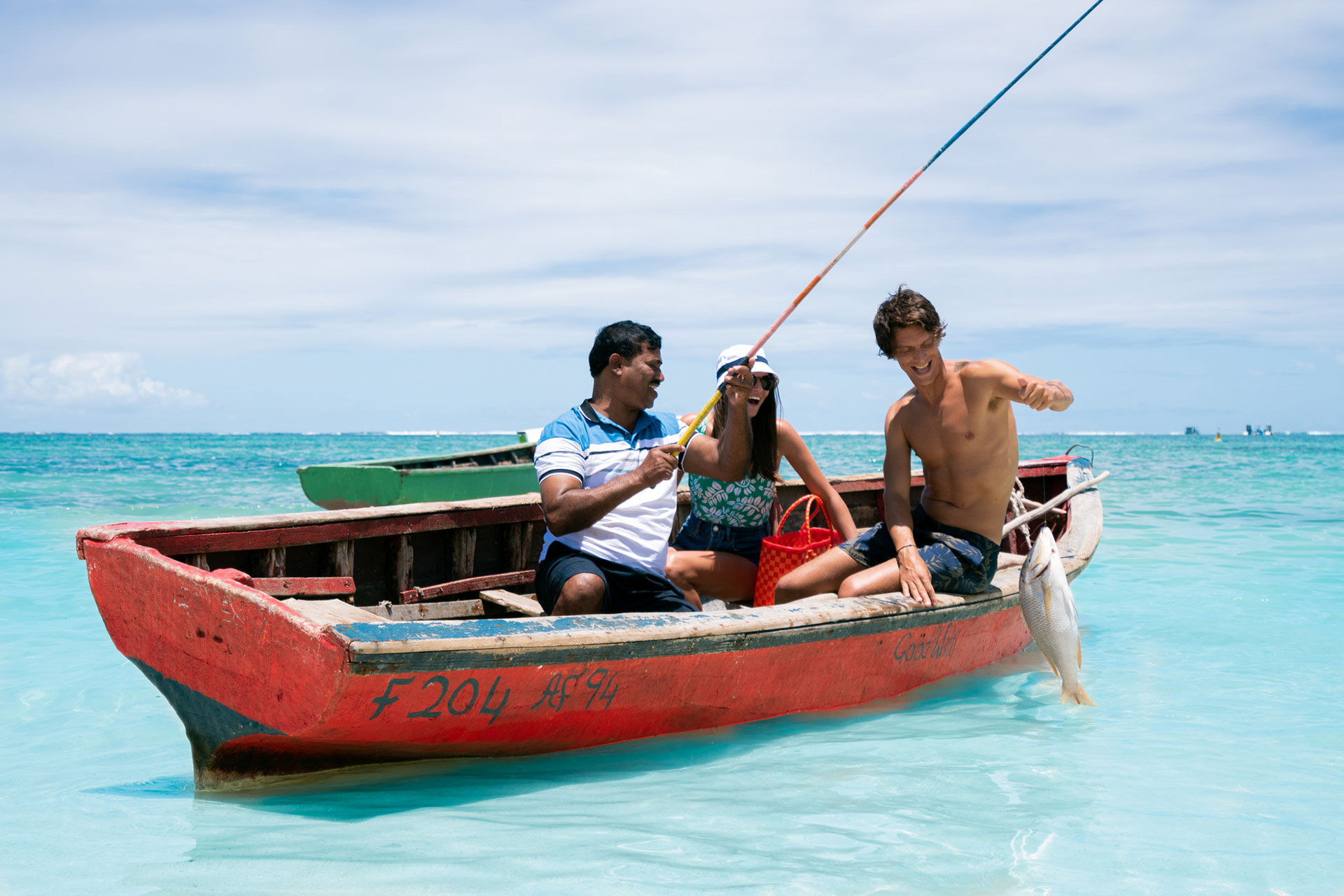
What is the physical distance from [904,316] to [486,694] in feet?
7.10

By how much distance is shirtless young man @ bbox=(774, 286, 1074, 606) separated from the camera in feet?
12.7

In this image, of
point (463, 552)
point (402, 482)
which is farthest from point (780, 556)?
point (402, 482)

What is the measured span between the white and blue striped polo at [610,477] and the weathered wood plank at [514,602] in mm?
718

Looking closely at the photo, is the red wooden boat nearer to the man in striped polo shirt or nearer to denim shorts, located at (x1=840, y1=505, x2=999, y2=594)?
denim shorts, located at (x1=840, y1=505, x2=999, y2=594)

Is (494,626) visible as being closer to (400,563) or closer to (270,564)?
(270,564)

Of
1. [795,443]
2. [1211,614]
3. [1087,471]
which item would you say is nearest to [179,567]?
[795,443]

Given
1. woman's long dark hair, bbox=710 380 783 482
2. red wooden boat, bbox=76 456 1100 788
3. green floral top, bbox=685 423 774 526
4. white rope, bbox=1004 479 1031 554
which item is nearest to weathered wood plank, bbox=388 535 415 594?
red wooden boat, bbox=76 456 1100 788

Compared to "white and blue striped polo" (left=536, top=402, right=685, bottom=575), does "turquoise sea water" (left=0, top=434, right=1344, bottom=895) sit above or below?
below

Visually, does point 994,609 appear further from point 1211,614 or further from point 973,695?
point 1211,614

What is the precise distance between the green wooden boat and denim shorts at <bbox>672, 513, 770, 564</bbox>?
6650 millimetres

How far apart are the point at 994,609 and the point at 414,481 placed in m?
8.98

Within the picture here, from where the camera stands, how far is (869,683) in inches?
164

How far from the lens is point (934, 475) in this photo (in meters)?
4.28

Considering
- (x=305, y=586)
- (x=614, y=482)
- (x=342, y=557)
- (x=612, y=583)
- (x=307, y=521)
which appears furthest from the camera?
(x=342, y=557)
